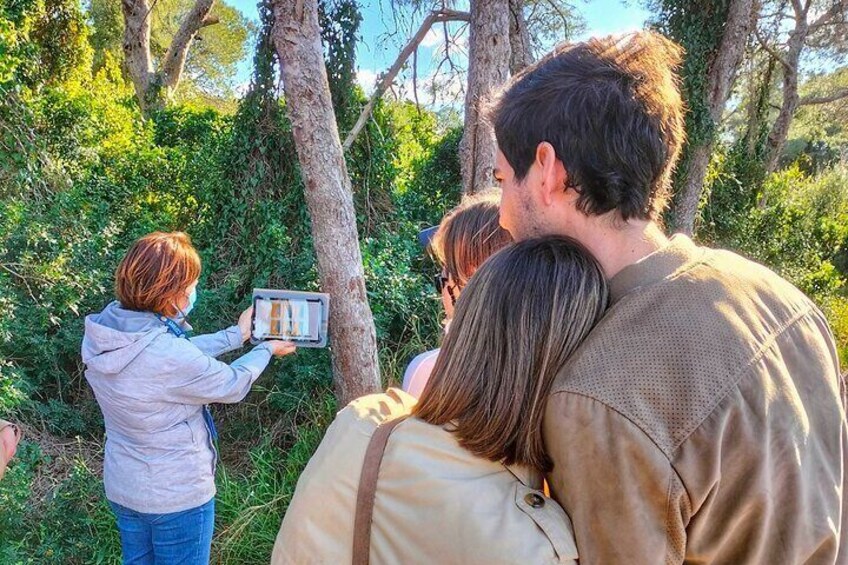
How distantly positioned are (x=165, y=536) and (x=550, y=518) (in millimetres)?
2143

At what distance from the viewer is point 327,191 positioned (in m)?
3.79

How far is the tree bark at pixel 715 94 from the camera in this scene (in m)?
8.66

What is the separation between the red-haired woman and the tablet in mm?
284

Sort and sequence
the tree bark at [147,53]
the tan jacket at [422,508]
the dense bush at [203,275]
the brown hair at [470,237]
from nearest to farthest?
the tan jacket at [422,508], the brown hair at [470,237], the dense bush at [203,275], the tree bark at [147,53]

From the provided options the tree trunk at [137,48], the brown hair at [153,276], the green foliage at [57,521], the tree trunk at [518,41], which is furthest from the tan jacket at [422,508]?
the tree trunk at [137,48]

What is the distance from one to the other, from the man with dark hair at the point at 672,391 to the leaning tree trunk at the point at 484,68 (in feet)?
13.8

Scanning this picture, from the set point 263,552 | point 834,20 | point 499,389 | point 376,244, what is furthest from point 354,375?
point 834,20

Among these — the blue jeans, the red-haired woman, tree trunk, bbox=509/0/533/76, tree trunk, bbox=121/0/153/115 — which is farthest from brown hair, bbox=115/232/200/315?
tree trunk, bbox=121/0/153/115

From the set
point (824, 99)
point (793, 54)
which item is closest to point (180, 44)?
point (793, 54)

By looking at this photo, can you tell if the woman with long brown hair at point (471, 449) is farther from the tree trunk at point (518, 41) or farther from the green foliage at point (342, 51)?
the tree trunk at point (518, 41)

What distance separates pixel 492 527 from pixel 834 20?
57.0 feet

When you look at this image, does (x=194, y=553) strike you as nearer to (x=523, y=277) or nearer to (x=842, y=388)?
(x=523, y=277)

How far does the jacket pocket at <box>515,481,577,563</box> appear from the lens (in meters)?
0.98

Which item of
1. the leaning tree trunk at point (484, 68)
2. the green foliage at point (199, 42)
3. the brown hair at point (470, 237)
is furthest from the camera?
the green foliage at point (199, 42)
